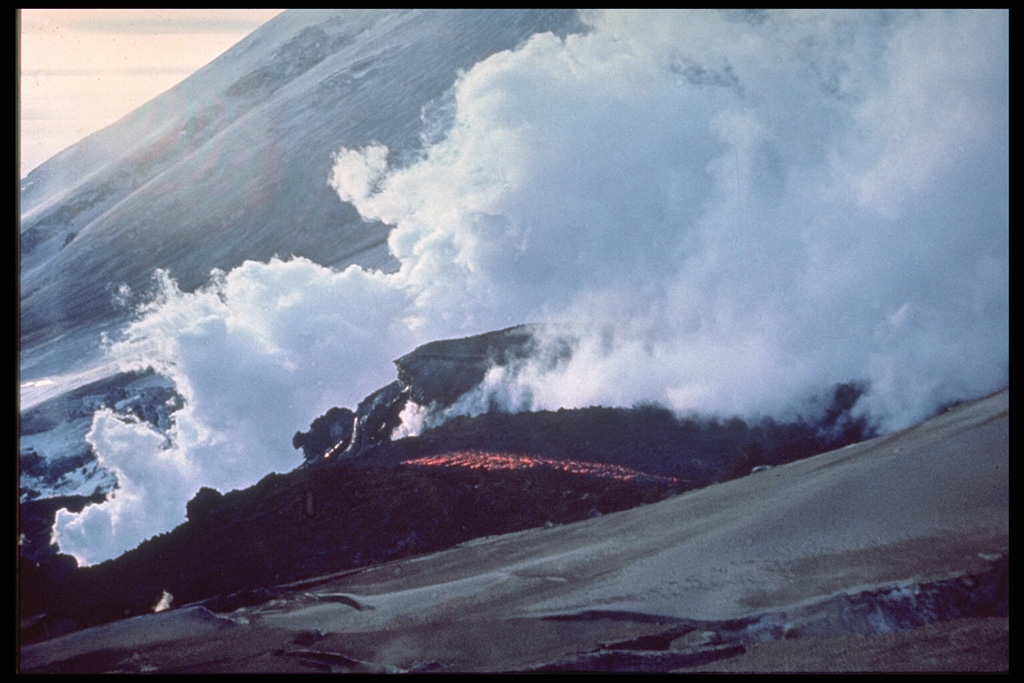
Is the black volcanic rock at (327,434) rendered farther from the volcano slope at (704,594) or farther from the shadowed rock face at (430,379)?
the volcano slope at (704,594)

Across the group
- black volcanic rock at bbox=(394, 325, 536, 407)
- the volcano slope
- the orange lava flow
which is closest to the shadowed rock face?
black volcanic rock at bbox=(394, 325, 536, 407)

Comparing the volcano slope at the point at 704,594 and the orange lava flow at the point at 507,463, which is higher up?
the orange lava flow at the point at 507,463

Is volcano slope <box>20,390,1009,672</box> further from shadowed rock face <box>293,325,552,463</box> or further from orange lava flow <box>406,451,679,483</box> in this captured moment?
shadowed rock face <box>293,325,552,463</box>

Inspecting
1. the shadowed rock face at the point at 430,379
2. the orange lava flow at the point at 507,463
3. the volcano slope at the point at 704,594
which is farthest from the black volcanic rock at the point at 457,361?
the volcano slope at the point at 704,594

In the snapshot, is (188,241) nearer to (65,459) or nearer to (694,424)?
(65,459)

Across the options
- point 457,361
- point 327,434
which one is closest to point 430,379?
point 457,361
